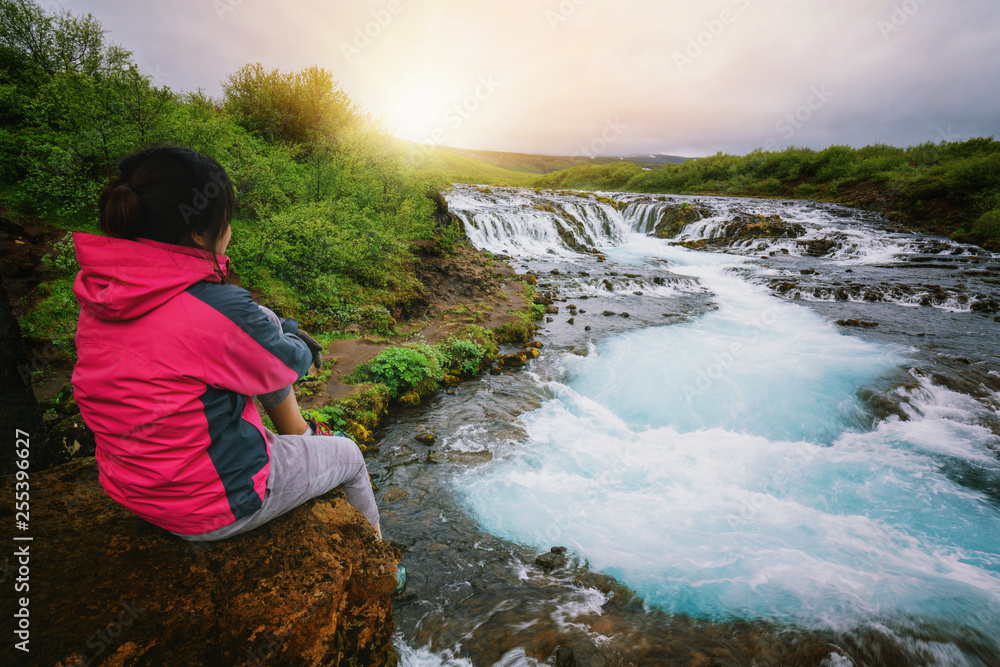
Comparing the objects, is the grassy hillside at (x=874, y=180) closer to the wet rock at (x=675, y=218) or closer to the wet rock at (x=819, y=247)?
the wet rock at (x=819, y=247)

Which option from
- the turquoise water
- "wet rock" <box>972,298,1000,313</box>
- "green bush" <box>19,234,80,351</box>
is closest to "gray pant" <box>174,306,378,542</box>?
the turquoise water

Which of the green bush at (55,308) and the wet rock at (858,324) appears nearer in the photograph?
the green bush at (55,308)

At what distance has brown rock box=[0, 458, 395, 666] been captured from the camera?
1.77 meters

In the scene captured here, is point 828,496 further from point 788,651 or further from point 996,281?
point 996,281

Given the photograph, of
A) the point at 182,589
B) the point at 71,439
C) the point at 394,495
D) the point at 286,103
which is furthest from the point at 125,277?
the point at 286,103

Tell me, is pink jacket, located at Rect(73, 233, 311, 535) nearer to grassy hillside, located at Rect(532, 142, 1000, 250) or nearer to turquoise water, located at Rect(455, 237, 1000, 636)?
turquoise water, located at Rect(455, 237, 1000, 636)

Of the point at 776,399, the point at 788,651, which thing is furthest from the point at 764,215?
the point at 788,651

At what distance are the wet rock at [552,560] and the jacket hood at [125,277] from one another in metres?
3.84

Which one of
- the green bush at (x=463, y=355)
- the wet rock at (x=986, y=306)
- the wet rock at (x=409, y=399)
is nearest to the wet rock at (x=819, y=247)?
the wet rock at (x=986, y=306)

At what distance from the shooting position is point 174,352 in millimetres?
1558

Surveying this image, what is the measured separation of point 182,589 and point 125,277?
158cm

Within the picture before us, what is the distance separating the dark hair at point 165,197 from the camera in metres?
1.57

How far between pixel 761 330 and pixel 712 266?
29.3ft

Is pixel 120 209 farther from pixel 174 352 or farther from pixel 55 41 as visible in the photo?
pixel 55 41
